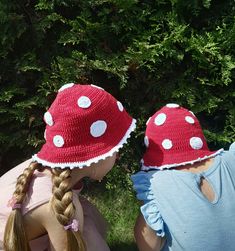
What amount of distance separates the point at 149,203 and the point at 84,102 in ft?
2.10

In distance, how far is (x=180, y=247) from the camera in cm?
245

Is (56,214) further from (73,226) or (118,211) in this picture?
(118,211)

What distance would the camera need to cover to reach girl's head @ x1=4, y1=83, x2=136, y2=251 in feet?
7.17

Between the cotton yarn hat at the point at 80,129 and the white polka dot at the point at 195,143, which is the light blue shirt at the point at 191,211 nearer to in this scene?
the white polka dot at the point at 195,143

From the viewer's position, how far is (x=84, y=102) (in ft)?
7.38

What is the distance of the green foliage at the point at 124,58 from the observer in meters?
3.33

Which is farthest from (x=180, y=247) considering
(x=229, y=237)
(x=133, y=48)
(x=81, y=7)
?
(x=81, y=7)

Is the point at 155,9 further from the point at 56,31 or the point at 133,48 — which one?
the point at 56,31

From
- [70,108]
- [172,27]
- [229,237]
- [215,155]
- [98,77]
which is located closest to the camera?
[70,108]

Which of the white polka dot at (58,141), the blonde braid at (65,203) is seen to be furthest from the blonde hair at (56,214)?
the white polka dot at (58,141)

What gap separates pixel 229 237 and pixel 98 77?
5.35ft

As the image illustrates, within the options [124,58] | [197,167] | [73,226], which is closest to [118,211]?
[124,58]

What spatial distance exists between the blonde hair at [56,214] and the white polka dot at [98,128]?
0.69ft

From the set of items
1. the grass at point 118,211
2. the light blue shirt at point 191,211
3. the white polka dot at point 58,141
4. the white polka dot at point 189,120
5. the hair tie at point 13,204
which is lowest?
the grass at point 118,211
